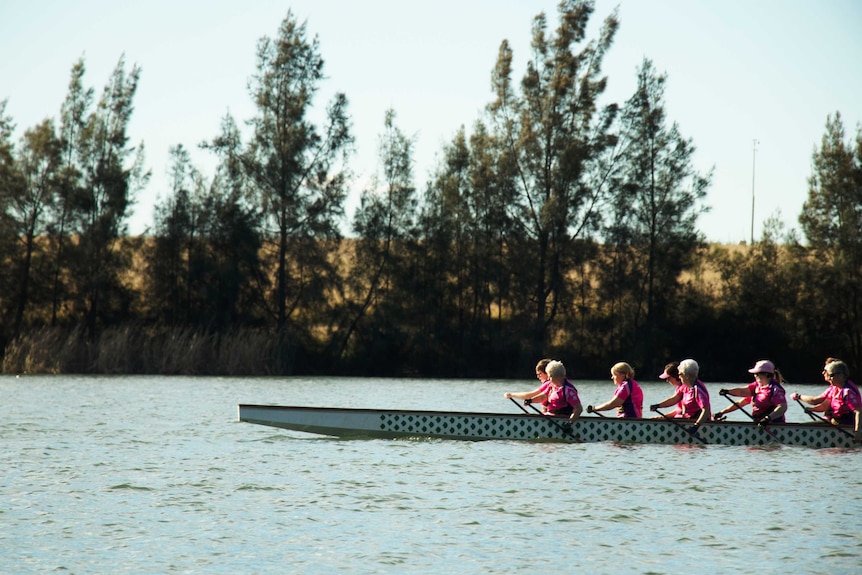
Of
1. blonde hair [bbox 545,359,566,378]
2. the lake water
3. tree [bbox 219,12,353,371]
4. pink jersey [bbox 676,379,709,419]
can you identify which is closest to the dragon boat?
the lake water

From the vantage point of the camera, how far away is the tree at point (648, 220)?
170 ft

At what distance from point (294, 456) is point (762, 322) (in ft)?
117

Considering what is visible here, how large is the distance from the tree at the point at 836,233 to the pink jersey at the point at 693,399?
32095 mm

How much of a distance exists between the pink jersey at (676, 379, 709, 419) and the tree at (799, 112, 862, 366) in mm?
32095

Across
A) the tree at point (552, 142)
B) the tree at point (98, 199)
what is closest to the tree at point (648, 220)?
the tree at point (552, 142)

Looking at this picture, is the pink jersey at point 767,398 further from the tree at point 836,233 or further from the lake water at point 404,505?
the tree at point 836,233

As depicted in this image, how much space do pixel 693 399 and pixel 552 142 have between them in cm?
3341

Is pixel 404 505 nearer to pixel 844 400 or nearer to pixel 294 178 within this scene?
pixel 844 400

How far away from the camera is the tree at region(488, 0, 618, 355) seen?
51.6 meters

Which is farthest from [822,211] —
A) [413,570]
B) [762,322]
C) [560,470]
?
[413,570]

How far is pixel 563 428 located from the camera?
1938 centimetres

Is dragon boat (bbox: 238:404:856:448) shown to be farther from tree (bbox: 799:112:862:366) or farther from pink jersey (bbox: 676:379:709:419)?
tree (bbox: 799:112:862:366)

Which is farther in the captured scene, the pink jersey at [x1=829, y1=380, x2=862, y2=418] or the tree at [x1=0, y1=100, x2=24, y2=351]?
the tree at [x1=0, y1=100, x2=24, y2=351]

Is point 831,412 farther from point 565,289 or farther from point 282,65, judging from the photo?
point 282,65
